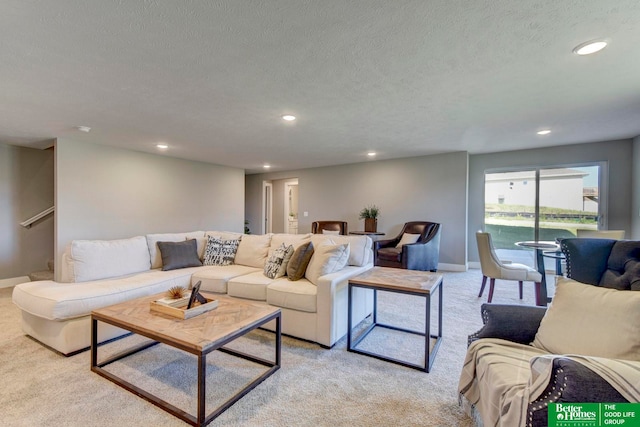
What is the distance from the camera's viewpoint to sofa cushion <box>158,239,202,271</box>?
3463 millimetres

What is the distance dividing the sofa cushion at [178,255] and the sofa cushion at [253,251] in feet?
1.80

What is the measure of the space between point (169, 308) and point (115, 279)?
148cm

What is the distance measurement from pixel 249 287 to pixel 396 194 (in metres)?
4.18

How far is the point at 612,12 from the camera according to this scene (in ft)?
5.10

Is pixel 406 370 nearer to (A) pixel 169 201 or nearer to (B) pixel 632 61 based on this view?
(B) pixel 632 61

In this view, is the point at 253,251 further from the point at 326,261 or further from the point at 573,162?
the point at 573,162

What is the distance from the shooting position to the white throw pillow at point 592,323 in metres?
1.26

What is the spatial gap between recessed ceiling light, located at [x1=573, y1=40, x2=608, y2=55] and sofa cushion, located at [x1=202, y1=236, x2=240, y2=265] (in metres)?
3.79

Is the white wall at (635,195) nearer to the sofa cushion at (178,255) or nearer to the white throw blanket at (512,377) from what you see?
the white throw blanket at (512,377)

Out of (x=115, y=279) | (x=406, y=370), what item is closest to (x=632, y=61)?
(x=406, y=370)

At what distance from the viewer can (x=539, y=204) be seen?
17.3 ft

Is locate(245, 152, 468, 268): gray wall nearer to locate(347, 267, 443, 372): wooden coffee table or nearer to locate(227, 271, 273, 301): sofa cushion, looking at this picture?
locate(347, 267, 443, 372): wooden coffee table

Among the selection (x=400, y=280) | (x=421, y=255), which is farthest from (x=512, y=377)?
(x=421, y=255)

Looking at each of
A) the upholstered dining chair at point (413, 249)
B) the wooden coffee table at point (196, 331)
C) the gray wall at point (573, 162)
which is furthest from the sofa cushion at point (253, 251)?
the gray wall at point (573, 162)
